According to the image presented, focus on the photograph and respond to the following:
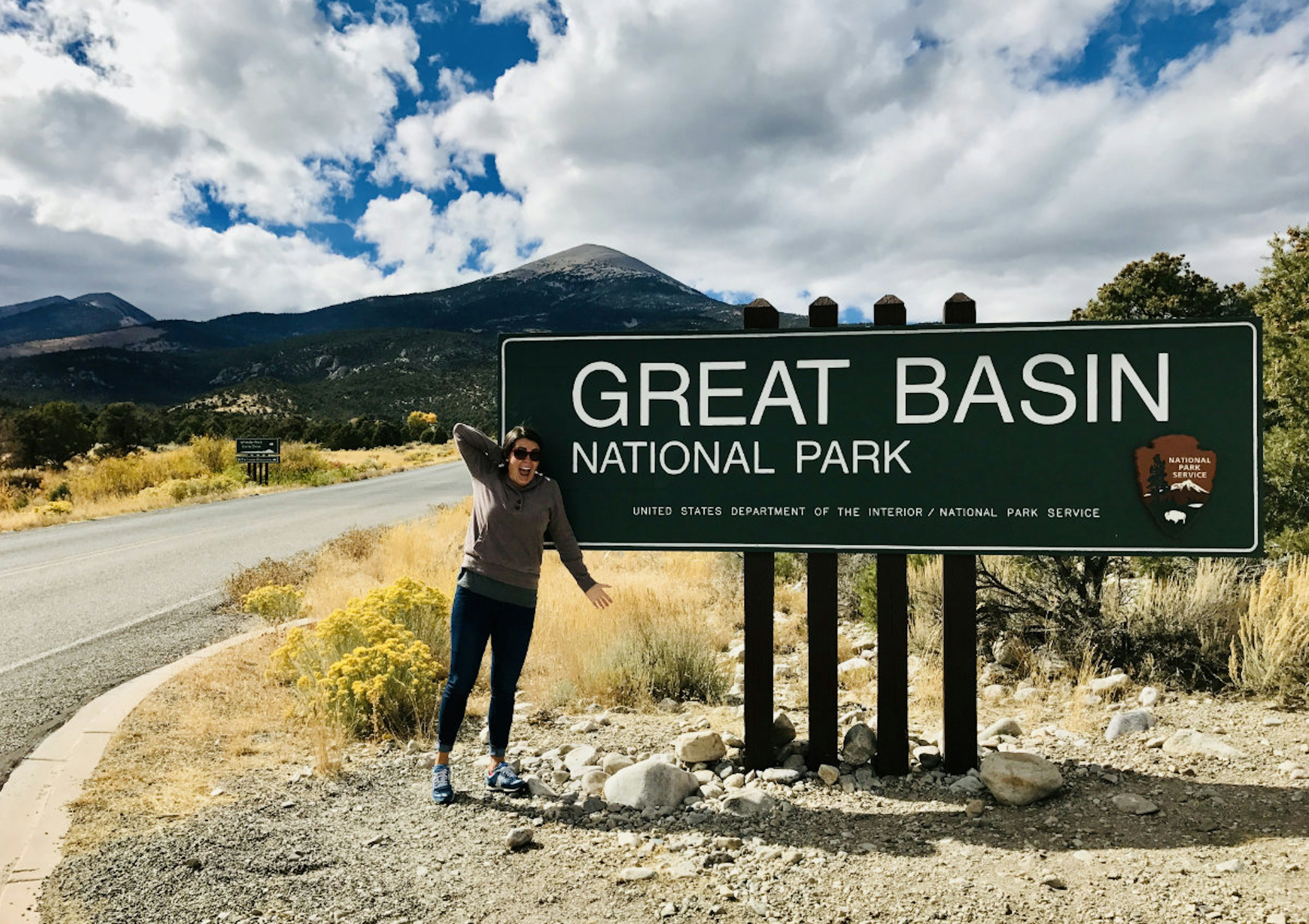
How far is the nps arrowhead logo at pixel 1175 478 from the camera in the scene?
13.3ft

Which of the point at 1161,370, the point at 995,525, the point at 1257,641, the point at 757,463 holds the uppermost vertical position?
the point at 1161,370

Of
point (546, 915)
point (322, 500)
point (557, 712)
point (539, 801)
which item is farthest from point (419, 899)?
point (322, 500)

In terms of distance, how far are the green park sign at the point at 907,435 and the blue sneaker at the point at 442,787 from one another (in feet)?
4.44

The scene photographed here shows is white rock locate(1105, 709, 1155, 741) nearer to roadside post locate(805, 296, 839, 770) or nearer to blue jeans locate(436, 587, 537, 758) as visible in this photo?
roadside post locate(805, 296, 839, 770)

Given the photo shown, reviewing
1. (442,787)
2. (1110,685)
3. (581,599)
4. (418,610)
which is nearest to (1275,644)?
(1110,685)

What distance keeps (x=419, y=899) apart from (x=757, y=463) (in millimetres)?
2573

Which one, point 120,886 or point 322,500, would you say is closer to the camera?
point 120,886

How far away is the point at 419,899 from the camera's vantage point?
312 centimetres

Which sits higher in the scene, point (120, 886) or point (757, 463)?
point (757, 463)

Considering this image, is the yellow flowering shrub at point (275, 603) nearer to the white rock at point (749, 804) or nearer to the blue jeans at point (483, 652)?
the blue jeans at point (483, 652)

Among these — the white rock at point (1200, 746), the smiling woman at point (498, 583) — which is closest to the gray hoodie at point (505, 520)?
the smiling woman at point (498, 583)

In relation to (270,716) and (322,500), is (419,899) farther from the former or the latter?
(322,500)

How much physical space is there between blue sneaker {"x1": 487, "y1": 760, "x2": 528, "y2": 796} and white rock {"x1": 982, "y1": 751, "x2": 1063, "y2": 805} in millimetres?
2288

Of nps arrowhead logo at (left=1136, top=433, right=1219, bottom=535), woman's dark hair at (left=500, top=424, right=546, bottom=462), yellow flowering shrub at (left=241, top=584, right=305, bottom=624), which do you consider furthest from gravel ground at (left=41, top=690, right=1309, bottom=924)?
yellow flowering shrub at (left=241, top=584, right=305, bottom=624)
